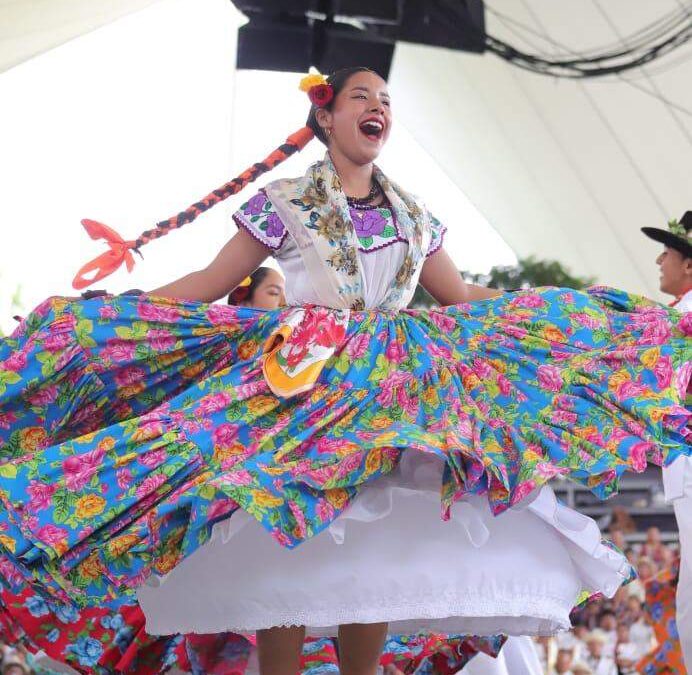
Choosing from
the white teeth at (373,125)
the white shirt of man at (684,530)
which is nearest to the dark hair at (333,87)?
the white teeth at (373,125)

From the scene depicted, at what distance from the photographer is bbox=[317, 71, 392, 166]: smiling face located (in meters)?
3.07

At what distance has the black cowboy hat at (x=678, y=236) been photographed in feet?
15.3

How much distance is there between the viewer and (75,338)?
9.23 feet

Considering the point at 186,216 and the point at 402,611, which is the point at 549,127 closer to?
the point at 186,216

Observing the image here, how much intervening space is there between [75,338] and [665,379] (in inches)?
52.4

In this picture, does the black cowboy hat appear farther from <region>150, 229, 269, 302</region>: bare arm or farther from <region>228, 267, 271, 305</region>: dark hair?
<region>150, 229, 269, 302</region>: bare arm

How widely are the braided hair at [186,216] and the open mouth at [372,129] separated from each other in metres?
0.13

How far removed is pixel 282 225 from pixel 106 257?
51 cm

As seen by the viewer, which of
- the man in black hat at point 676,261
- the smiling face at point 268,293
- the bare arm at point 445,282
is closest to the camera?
the bare arm at point 445,282

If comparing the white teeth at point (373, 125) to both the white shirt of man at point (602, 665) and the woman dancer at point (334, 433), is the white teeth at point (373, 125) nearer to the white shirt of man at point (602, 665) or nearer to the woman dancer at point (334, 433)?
the woman dancer at point (334, 433)

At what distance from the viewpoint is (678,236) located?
4.68 metres

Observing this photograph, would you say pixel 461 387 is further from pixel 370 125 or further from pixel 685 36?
pixel 685 36

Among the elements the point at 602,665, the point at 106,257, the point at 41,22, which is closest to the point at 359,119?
the point at 106,257

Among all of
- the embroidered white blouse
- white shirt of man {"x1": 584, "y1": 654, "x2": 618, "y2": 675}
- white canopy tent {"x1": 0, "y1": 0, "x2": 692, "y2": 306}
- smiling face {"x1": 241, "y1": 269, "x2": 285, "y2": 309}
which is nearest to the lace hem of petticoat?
the embroidered white blouse
